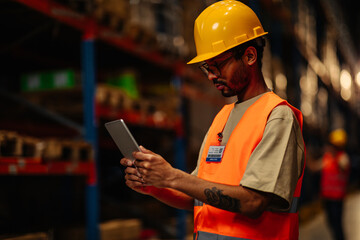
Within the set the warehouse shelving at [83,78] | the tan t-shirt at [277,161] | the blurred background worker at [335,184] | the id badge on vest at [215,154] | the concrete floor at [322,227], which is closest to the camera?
the tan t-shirt at [277,161]

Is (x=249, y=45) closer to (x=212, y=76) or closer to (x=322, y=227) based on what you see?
(x=212, y=76)

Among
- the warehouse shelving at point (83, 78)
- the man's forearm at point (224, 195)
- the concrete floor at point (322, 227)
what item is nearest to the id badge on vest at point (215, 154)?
the man's forearm at point (224, 195)

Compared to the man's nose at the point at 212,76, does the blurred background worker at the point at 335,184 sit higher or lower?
lower

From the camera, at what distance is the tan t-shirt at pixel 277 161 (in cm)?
160

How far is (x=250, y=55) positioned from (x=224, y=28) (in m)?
0.17

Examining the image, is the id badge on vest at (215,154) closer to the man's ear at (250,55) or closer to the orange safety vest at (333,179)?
the man's ear at (250,55)

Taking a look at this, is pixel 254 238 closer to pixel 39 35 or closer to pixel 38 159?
pixel 38 159

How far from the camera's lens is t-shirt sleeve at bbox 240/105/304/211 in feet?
5.26

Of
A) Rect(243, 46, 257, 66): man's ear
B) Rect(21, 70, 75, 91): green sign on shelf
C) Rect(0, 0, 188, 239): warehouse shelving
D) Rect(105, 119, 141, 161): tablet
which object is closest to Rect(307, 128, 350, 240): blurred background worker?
Rect(0, 0, 188, 239): warehouse shelving

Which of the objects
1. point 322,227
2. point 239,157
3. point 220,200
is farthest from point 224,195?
point 322,227

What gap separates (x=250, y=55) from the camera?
1878 millimetres

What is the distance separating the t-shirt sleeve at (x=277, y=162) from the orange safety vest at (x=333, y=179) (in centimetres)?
530

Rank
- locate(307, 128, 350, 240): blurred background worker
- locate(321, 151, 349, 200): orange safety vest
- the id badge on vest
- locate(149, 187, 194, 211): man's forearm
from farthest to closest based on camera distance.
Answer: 1. locate(321, 151, 349, 200): orange safety vest
2. locate(307, 128, 350, 240): blurred background worker
3. locate(149, 187, 194, 211): man's forearm
4. the id badge on vest

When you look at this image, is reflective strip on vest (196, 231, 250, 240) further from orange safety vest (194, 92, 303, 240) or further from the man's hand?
the man's hand
